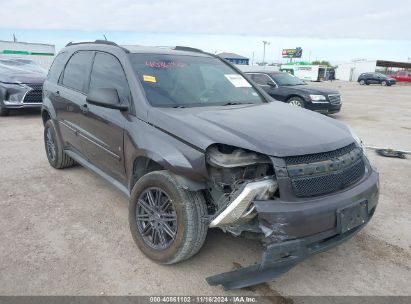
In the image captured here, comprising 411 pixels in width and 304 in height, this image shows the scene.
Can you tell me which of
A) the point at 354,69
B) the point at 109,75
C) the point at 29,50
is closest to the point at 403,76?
the point at 354,69

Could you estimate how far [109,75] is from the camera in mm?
3756

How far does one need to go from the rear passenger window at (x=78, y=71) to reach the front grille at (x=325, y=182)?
2.81m

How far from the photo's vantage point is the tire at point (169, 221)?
2.69 meters

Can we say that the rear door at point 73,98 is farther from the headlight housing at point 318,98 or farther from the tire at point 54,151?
the headlight housing at point 318,98

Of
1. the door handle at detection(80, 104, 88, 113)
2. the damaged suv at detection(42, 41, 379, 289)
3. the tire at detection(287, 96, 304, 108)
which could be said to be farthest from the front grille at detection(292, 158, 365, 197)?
the tire at detection(287, 96, 304, 108)

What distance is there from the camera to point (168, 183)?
2768mm

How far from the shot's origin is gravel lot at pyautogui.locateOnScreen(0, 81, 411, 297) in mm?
2762

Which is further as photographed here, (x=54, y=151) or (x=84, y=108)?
(x=54, y=151)

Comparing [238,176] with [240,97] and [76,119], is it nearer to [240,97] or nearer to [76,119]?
[240,97]

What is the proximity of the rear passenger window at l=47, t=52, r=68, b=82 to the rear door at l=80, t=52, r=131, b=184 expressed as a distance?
1.10 metres

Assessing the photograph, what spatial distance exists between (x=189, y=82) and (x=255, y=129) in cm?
120

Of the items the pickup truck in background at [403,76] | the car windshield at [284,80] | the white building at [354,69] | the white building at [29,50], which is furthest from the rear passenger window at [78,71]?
the white building at [354,69]

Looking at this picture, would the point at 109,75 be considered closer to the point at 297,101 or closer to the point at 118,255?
the point at 118,255

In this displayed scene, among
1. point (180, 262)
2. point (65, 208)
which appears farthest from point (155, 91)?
point (65, 208)
